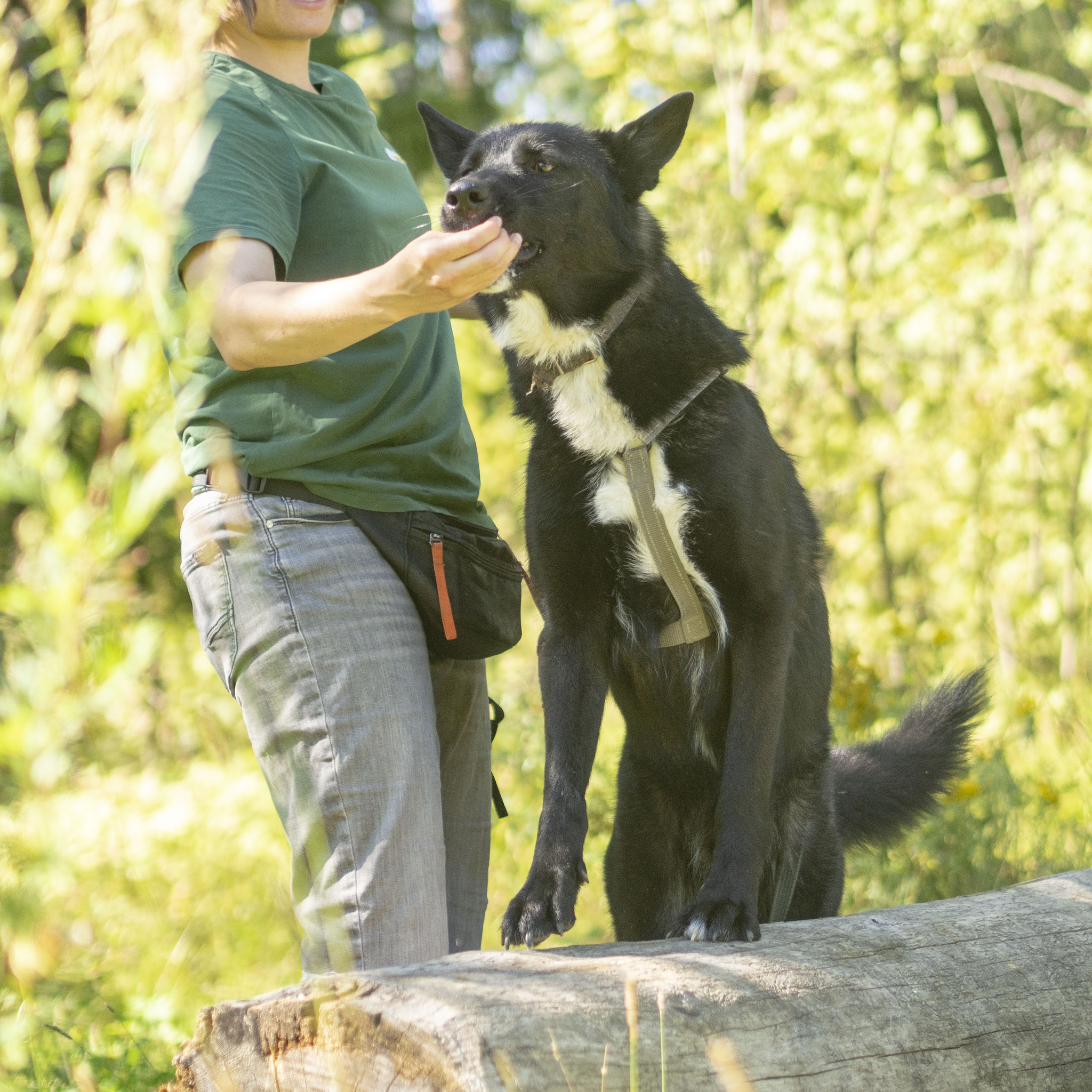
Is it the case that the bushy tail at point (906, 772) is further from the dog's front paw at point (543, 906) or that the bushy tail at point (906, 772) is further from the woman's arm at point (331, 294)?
the woman's arm at point (331, 294)

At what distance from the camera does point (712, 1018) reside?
138cm

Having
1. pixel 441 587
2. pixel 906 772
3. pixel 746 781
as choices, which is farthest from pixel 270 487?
pixel 906 772

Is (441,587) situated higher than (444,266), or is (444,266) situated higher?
(444,266)

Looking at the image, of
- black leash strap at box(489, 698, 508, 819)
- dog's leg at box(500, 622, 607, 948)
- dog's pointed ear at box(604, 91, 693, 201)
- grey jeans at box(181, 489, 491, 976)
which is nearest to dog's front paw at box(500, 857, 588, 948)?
dog's leg at box(500, 622, 607, 948)

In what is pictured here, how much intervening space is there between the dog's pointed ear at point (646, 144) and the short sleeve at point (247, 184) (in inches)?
30.0

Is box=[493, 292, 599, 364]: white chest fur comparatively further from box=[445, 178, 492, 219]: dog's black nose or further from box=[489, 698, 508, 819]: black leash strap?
box=[489, 698, 508, 819]: black leash strap

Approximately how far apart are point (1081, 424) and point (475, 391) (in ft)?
10.3

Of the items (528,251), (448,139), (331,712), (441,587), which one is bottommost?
(331,712)

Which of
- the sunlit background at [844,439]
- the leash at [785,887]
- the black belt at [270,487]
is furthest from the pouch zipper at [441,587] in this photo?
the leash at [785,887]

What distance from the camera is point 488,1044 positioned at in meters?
1.22

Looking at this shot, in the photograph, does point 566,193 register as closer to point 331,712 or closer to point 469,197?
point 469,197

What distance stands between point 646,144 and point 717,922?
5.18 feet

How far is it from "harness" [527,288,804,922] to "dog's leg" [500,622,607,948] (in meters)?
0.19

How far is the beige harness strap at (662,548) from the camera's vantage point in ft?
6.86
